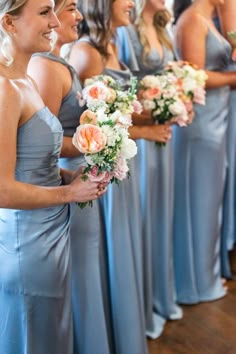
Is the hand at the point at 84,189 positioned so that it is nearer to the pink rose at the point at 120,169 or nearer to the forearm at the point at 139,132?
the pink rose at the point at 120,169

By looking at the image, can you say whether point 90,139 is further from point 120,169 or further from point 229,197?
point 229,197

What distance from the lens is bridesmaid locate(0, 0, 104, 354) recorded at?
1.54 meters

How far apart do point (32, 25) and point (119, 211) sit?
3.21 feet

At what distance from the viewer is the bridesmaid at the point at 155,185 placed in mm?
2701

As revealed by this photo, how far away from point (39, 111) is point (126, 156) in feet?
0.94

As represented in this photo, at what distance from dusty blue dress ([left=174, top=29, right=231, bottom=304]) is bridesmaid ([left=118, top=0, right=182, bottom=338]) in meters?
0.17

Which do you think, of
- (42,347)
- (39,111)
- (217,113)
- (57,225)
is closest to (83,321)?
(42,347)

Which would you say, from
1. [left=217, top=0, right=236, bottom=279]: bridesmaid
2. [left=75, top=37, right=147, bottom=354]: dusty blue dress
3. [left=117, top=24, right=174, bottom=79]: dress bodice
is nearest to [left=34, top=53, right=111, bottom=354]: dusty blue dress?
[left=75, top=37, right=147, bottom=354]: dusty blue dress

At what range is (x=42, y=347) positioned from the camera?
5.88ft

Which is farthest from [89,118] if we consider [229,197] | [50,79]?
[229,197]

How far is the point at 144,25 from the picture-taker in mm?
2744

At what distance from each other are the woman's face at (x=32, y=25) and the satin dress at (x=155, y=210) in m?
1.06

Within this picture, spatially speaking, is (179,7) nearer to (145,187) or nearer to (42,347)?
(145,187)

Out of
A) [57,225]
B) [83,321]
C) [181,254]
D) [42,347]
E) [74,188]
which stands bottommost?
[181,254]
